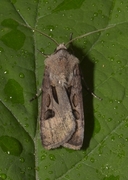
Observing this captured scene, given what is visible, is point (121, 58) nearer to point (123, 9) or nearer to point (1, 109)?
point (123, 9)

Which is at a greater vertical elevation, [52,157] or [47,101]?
[47,101]

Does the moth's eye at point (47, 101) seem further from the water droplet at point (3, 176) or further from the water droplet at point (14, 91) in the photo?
the water droplet at point (3, 176)

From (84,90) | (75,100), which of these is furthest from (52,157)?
(84,90)

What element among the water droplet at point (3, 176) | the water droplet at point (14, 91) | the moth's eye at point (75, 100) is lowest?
the moth's eye at point (75, 100)

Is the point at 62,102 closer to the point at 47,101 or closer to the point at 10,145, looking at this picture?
the point at 47,101

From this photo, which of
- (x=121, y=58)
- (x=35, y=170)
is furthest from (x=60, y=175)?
(x=121, y=58)

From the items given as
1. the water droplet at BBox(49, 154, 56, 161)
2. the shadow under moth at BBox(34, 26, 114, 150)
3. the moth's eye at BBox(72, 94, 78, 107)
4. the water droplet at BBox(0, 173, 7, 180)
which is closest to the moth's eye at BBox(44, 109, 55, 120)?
the shadow under moth at BBox(34, 26, 114, 150)

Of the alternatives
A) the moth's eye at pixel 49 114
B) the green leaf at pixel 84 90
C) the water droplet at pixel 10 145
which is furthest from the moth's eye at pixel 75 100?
the water droplet at pixel 10 145

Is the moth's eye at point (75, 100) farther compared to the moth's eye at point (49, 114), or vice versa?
the moth's eye at point (75, 100)
